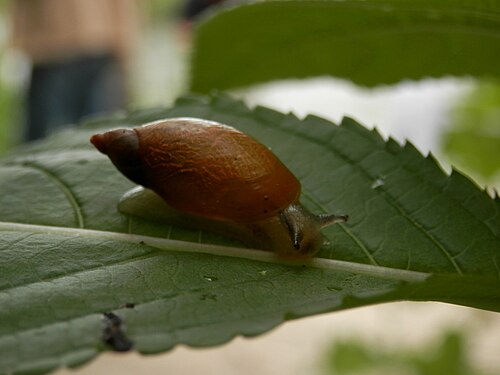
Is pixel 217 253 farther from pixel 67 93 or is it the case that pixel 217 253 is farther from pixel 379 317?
pixel 67 93

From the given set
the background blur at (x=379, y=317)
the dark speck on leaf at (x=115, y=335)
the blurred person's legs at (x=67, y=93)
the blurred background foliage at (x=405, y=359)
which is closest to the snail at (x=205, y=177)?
the background blur at (x=379, y=317)

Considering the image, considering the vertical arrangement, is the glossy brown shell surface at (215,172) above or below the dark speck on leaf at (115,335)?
above

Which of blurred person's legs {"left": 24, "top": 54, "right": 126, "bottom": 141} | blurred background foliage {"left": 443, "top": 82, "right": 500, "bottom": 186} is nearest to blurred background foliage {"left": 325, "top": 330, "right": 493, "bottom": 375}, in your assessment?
blurred background foliage {"left": 443, "top": 82, "right": 500, "bottom": 186}

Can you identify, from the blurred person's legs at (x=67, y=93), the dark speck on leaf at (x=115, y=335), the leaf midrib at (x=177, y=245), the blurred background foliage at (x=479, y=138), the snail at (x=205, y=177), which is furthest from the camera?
the blurred person's legs at (x=67, y=93)

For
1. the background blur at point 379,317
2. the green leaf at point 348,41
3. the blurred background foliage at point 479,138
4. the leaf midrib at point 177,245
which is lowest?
the background blur at point 379,317

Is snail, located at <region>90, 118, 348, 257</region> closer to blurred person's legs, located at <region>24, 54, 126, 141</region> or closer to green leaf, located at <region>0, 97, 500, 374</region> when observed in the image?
green leaf, located at <region>0, 97, 500, 374</region>

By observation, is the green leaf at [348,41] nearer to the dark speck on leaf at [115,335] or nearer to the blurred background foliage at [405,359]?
the dark speck on leaf at [115,335]
